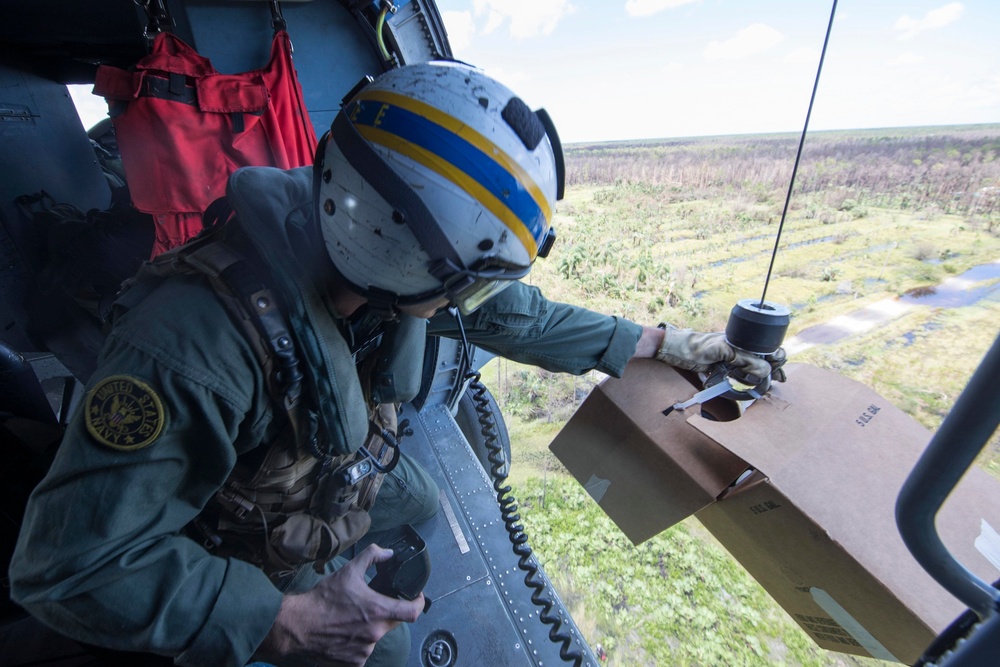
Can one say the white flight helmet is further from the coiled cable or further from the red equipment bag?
the red equipment bag

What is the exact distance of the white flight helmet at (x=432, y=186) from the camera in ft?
3.22

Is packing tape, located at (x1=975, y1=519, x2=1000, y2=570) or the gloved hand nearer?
packing tape, located at (x1=975, y1=519, x2=1000, y2=570)

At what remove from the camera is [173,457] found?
98cm

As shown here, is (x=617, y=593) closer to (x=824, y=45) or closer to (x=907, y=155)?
(x=907, y=155)

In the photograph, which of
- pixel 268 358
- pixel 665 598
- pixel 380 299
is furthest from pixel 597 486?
pixel 665 598

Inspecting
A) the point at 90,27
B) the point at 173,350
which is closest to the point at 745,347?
the point at 173,350

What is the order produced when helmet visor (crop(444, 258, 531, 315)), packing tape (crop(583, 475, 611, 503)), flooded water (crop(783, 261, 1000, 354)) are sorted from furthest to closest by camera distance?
1. flooded water (crop(783, 261, 1000, 354))
2. packing tape (crop(583, 475, 611, 503))
3. helmet visor (crop(444, 258, 531, 315))

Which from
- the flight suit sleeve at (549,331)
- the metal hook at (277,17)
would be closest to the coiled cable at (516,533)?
the flight suit sleeve at (549,331)

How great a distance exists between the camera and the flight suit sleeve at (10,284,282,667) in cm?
89

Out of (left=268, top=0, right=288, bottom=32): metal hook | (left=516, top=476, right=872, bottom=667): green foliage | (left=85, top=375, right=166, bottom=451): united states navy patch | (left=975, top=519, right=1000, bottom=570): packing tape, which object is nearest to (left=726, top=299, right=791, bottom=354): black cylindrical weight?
(left=975, top=519, right=1000, bottom=570): packing tape

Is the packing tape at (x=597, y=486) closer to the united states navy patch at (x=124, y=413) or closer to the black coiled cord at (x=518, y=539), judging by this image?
the black coiled cord at (x=518, y=539)

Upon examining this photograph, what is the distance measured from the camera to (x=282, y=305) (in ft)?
3.72

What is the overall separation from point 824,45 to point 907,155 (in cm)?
114

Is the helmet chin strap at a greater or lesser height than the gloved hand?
greater
